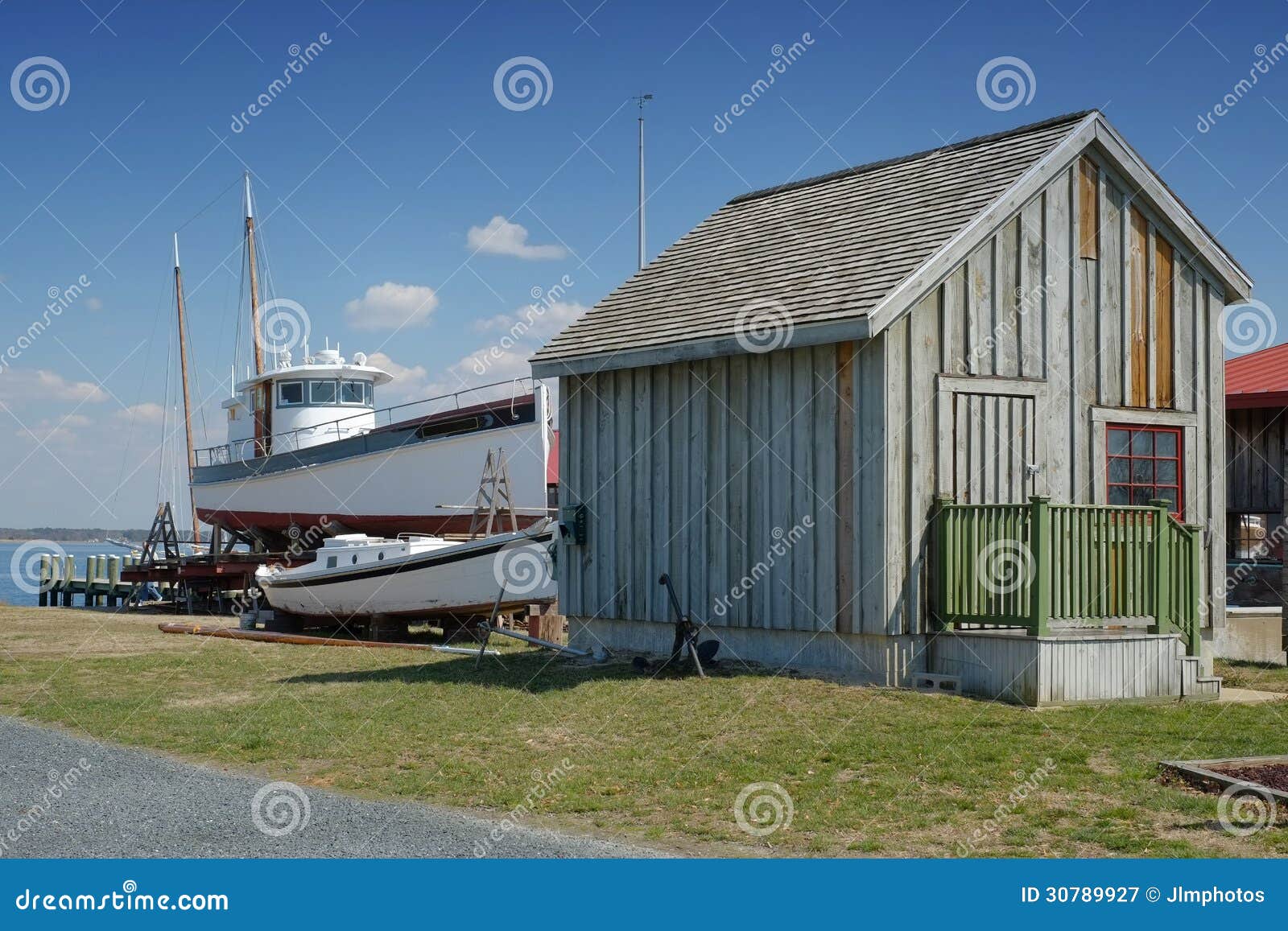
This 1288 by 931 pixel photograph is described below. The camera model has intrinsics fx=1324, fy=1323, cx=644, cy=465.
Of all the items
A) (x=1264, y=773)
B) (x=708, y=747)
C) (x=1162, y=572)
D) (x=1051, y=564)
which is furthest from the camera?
(x=1162, y=572)

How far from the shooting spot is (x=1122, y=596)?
1285 centimetres

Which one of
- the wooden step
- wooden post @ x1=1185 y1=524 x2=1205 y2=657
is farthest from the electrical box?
the wooden step

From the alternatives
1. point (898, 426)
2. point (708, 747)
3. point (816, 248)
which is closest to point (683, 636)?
point (898, 426)

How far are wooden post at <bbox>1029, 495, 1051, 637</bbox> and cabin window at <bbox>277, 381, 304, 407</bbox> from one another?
2724 centimetres

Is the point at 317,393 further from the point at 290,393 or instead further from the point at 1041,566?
the point at 1041,566

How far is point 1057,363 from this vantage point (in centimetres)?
1435

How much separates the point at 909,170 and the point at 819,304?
365 cm

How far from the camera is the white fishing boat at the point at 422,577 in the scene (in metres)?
21.3

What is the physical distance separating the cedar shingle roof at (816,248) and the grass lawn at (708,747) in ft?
12.8

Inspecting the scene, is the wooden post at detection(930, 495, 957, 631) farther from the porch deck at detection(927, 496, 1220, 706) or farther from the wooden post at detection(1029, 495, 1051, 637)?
the wooden post at detection(1029, 495, 1051, 637)

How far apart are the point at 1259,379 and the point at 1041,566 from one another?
39.8 ft

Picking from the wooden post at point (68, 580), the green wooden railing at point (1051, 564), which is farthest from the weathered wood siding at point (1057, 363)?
the wooden post at point (68, 580)

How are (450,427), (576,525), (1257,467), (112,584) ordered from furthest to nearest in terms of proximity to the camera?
(112,584) < (450,427) < (1257,467) < (576,525)

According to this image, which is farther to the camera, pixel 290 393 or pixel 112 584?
pixel 112 584
